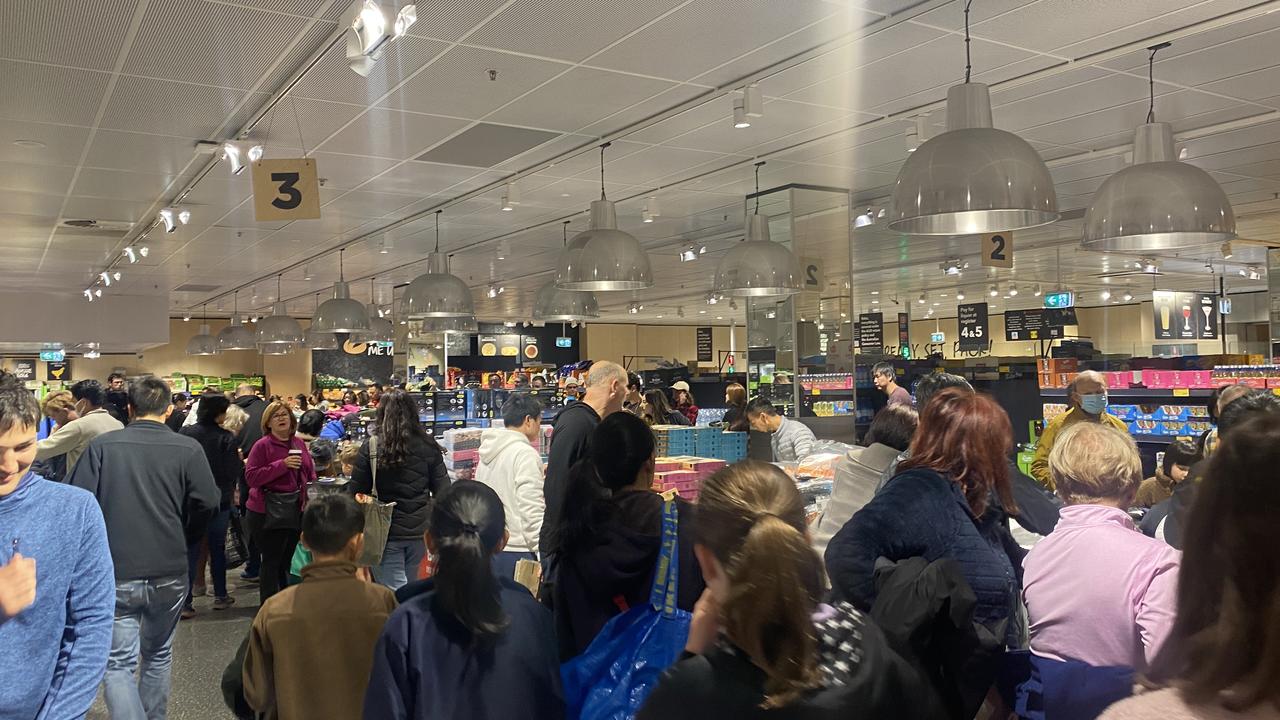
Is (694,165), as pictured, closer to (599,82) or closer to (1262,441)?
(599,82)

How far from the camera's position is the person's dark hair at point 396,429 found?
5.57 meters

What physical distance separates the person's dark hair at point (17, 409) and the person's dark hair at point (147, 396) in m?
1.73

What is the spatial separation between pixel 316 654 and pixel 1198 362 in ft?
26.9

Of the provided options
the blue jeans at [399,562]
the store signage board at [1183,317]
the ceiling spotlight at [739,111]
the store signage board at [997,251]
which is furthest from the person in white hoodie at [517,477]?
the store signage board at [1183,317]

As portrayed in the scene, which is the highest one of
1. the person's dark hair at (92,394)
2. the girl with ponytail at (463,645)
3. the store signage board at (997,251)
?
the store signage board at (997,251)

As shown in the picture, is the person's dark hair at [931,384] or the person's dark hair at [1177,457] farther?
the person's dark hair at [1177,457]

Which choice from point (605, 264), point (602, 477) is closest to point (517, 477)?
point (605, 264)

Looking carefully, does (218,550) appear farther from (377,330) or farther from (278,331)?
(377,330)

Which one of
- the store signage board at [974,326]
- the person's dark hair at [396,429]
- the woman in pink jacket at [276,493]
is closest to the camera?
the person's dark hair at [396,429]

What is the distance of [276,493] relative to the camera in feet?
21.9

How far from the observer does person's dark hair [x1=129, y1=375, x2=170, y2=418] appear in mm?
4363

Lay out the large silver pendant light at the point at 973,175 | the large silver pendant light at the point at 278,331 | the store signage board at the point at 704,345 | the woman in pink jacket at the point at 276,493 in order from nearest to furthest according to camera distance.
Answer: the large silver pendant light at the point at 973,175, the woman in pink jacket at the point at 276,493, the large silver pendant light at the point at 278,331, the store signage board at the point at 704,345

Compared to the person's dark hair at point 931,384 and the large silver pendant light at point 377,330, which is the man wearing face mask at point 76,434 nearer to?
the person's dark hair at point 931,384

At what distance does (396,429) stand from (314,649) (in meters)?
3.03
